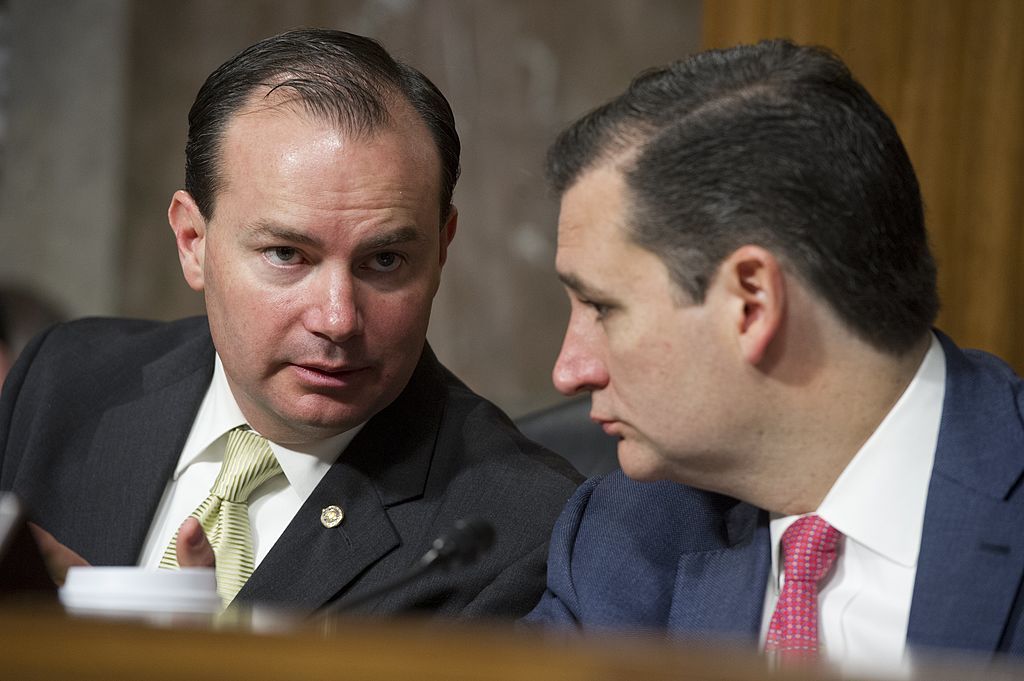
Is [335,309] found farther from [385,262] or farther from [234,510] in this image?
[234,510]

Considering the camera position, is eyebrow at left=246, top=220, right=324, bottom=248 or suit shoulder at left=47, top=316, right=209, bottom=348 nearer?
eyebrow at left=246, top=220, right=324, bottom=248

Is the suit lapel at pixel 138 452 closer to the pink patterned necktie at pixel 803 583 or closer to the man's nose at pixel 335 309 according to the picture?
the man's nose at pixel 335 309

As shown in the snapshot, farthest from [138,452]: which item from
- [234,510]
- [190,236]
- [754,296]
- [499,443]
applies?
[754,296]

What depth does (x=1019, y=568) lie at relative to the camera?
5.02 feet

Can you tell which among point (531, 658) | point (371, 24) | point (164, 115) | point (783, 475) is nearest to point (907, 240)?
point (783, 475)

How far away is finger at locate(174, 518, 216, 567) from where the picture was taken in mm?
1865

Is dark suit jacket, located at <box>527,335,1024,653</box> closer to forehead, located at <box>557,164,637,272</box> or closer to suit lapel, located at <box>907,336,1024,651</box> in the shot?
suit lapel, located at <box>907,336,1024,651</box>

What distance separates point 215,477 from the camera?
2234 mm

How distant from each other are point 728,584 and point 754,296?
1.31 feet

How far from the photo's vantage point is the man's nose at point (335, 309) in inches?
77.0

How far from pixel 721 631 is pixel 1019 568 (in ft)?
1.26

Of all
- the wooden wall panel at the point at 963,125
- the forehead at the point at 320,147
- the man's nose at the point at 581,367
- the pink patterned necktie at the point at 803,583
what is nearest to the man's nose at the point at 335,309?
the forehead at the point at 320,147

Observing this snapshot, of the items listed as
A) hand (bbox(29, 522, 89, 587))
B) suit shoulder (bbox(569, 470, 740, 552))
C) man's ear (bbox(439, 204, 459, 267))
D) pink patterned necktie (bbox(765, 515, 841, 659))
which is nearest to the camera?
pink patterned necktie (bbox(765, 515, 841, 659))

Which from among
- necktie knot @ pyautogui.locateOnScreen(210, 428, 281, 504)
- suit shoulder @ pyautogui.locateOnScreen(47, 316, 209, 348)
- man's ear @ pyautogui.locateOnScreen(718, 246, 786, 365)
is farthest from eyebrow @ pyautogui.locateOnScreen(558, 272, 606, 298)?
suit shoulder @ pyautogui.locateOnScreen(47, 316, 209, 348)
